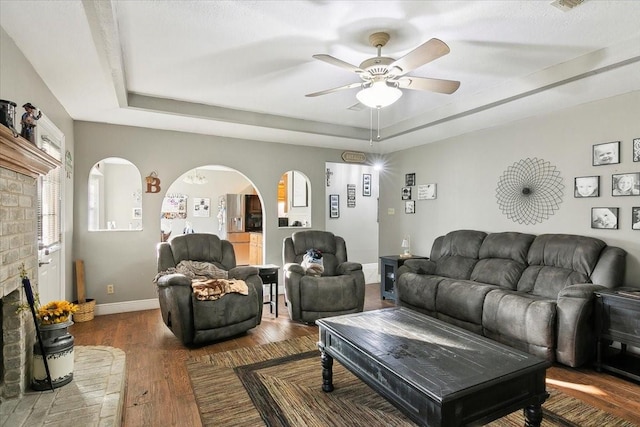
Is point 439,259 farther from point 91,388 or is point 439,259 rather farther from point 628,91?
point 91,388

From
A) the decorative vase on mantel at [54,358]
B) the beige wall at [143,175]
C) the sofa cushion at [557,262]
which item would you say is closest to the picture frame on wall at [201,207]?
the beige wall at [143,175]

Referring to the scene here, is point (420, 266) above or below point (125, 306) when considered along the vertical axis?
above

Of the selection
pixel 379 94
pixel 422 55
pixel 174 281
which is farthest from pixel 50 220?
pixel 422 55

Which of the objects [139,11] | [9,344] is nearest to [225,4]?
[139,11]

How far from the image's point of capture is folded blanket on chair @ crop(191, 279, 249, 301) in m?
3.31

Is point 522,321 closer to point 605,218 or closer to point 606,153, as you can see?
point 605,218

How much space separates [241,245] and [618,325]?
7177 millimetres

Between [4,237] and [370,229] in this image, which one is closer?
[4,237]

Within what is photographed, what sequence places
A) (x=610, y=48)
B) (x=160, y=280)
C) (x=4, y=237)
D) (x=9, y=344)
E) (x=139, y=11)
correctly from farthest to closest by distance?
(x=160, y=280)
(x=610, y=48)
(x=139, y=11)
(x=9, y=344)
(x=4, y=237)

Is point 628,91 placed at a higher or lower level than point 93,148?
higher

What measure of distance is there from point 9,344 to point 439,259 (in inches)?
172

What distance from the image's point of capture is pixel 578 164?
3598 millimetres

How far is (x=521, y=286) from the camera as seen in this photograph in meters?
3.68

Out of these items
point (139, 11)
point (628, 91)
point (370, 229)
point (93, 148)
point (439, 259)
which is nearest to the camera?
point (139, 11)
